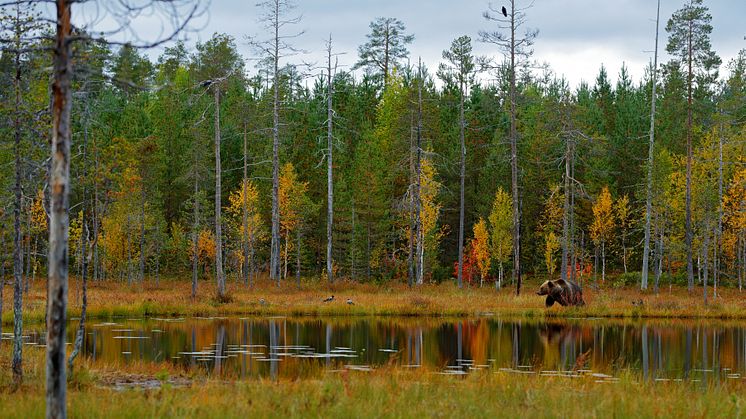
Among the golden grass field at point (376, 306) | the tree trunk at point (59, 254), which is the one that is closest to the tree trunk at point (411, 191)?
the golden grass field at point (376, 306)

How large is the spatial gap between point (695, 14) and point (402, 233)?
25.9 meters

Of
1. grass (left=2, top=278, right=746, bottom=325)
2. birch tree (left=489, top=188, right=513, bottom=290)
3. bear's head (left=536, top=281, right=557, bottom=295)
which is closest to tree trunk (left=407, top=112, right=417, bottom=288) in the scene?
grass (left=2, top=278, right=746, bottom=325)

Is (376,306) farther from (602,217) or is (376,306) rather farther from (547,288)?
(602,217)

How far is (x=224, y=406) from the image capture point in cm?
1005

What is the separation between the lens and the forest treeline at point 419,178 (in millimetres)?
47406

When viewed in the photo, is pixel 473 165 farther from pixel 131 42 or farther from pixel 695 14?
pixel 131 42

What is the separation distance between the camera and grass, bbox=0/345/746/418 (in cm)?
977

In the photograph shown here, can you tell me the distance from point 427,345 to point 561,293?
44.2 feet

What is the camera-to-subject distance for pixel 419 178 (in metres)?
49.4

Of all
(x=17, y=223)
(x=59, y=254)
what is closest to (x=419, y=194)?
(x=17, y=223)

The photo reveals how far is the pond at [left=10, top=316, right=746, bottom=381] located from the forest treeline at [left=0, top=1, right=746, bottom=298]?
569 inches

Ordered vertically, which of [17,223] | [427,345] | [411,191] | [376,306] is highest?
[411,191]

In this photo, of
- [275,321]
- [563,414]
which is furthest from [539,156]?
[563,414]

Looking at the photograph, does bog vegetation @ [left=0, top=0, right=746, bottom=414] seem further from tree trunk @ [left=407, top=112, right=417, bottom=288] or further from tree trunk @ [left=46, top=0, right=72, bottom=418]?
tree trunk @ [left=46, top=0, right=72, bottom=418]
